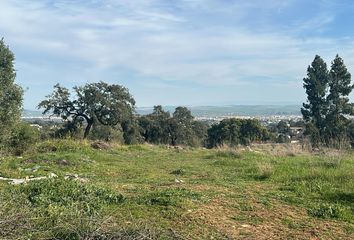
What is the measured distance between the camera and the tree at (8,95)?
1655 cm

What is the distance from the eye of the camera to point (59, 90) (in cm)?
3641

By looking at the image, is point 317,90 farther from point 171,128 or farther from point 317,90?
point 171,128

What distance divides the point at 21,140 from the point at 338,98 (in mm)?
28660

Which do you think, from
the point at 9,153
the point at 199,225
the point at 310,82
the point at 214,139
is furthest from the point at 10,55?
the point at 214,139

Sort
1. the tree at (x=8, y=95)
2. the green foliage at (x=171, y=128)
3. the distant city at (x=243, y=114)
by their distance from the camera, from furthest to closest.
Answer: the distant city at (x=243, y=114), the green foliage at (x=171, y=128), the tree at (x=8, y=95)

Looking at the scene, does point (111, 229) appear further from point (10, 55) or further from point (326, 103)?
point (326, 103)

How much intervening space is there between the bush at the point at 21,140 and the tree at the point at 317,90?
27.0 metres

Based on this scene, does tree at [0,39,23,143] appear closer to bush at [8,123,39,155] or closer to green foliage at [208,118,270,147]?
bush at [8,123,39,155]

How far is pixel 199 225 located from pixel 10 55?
49.8 feet

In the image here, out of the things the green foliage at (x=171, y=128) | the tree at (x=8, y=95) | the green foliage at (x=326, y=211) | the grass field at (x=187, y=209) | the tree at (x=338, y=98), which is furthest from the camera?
the green foliage at (x=171, y=128)

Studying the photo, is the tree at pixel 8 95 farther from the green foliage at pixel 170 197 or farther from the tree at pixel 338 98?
the tree at pixel 338 98

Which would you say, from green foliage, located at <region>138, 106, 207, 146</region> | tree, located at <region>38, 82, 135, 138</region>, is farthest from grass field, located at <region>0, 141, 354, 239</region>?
green foliage, located at <region>138, 106, 207, 146</region>

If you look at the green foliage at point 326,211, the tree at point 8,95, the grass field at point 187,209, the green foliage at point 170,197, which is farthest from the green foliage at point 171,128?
the green foliage at point 326,211

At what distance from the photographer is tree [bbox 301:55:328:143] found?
36.9 m
